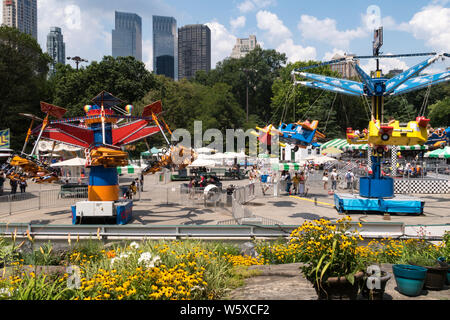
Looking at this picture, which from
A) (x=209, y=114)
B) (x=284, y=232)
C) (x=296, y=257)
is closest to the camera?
Answer: (x=296, y=257)

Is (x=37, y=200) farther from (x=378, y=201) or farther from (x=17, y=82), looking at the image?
(x=17, y=82)

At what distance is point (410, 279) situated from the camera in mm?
6605

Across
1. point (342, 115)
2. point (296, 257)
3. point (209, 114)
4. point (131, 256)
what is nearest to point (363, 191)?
point (296, 257)

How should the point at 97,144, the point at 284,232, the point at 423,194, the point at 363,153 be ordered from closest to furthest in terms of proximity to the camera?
the point at 284,232
the point at 97,144
the point at 423,194
the point at 363,153

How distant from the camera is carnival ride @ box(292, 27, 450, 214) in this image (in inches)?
706

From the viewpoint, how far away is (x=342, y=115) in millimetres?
70000

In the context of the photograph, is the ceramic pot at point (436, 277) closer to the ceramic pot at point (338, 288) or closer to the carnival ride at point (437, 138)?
the ceramic pot at point (338, 288)

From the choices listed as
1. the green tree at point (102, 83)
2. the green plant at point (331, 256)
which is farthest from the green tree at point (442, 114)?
the green plant at point (331, 256)

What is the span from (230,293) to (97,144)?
11.3 m

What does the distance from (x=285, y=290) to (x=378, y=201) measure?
14573 mm

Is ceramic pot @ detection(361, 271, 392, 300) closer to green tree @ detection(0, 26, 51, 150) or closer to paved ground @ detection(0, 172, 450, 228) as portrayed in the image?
paved ground @ detection(0, 172, 450, 228)

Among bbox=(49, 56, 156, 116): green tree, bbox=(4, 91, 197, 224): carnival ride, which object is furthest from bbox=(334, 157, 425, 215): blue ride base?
bbox=(49, 56, 156, 116): green tree

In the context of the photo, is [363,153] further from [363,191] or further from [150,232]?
[150,232]

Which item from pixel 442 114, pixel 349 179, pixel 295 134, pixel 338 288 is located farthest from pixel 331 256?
pixel 442 114
